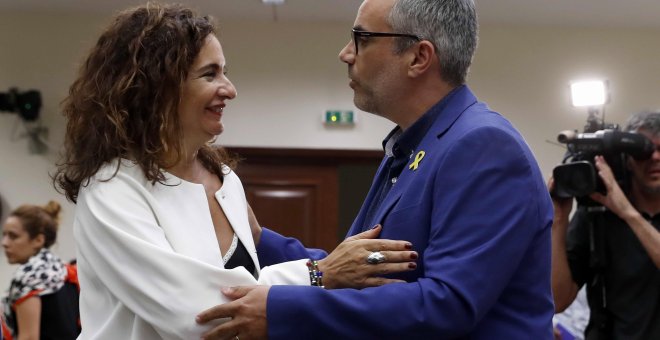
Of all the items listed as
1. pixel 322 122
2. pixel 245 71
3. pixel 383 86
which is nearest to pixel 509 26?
pixel 322 122

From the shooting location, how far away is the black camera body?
282 centimetres

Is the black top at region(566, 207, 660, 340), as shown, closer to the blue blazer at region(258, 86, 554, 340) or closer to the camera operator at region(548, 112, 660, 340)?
the camera operator at region(548, 112, 660, 340)

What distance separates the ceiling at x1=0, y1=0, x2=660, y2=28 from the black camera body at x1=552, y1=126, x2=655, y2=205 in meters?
2.63

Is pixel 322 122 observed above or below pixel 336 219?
above

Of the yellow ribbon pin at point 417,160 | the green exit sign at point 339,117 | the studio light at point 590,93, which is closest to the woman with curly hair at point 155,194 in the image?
the yellow ribbon pin at point 417,160

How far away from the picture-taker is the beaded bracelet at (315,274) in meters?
1.62

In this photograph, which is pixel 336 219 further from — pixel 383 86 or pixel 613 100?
pixel 383 86

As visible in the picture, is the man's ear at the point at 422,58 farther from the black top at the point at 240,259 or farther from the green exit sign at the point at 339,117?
the green exit sign at the point at 339,117

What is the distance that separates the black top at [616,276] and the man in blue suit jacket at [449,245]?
1325 mm

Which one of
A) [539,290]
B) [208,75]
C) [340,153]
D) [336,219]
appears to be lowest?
[336,219]

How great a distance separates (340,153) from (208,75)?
4.12m

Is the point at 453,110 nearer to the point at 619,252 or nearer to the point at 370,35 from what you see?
the point at 370,35

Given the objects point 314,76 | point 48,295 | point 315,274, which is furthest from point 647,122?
point 314,76

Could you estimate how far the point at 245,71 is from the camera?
586 centimetres
